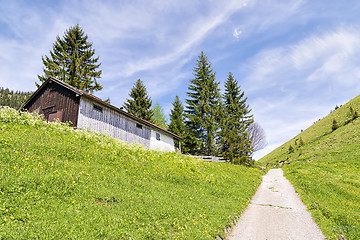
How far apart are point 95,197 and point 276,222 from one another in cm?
897

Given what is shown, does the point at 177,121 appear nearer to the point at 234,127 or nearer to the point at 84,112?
the point at 234,127

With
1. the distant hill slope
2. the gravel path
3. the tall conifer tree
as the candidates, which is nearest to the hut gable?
the gravel path

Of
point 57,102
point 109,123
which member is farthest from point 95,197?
point 57,102

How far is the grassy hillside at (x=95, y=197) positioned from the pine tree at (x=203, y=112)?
826 inches

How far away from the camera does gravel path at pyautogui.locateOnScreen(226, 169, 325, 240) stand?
8.82 meters

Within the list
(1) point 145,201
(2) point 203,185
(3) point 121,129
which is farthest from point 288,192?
(3) point 121,129

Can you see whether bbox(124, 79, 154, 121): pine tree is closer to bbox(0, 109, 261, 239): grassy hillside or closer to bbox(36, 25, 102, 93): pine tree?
bbox(36, 25, 102, 93): pine tree

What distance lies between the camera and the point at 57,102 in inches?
928

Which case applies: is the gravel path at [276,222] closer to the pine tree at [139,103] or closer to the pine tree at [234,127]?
the pine tree at [234,127]

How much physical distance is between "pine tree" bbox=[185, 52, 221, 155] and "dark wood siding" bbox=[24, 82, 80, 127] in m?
20.2

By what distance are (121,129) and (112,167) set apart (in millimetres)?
13420

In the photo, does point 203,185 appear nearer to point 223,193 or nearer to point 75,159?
point 223,193

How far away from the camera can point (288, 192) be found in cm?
1708

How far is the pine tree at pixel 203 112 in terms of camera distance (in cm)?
3597
